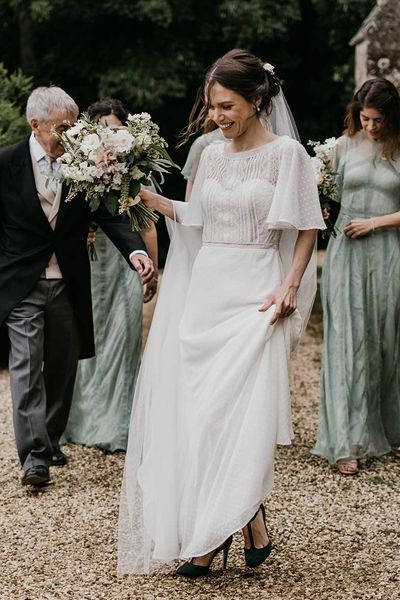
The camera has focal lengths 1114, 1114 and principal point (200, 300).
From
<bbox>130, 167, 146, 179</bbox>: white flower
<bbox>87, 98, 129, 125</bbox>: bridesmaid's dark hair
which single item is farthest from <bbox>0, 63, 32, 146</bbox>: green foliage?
<bbox>130, 167, 146, 179</bbox>: white flower

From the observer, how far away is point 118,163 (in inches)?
189

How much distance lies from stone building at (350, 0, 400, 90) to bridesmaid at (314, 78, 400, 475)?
275 centimetres

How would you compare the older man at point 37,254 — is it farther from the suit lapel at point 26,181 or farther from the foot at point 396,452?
the foot at point 396,452

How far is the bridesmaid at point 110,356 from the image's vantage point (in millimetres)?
6969

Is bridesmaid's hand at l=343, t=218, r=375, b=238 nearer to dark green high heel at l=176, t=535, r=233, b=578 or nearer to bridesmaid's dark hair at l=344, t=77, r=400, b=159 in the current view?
bridesmaid's dark hair at l=344, t=77, r=400, b=159

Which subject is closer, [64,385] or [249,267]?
[249,267]

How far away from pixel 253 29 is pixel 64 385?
8.98 m

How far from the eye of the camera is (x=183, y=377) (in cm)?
469

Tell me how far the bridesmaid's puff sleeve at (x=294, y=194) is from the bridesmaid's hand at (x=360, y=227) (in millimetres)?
2005

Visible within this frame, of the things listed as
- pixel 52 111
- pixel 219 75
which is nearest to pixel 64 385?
pixel 52 111

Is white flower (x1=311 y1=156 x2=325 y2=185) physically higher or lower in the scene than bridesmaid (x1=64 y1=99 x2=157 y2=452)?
higher

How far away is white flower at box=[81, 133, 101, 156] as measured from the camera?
189 inches

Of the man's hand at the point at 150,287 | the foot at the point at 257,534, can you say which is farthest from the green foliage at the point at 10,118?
the foot at the point at 257,534

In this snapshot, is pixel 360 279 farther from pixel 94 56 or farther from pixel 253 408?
pixel 94 56
